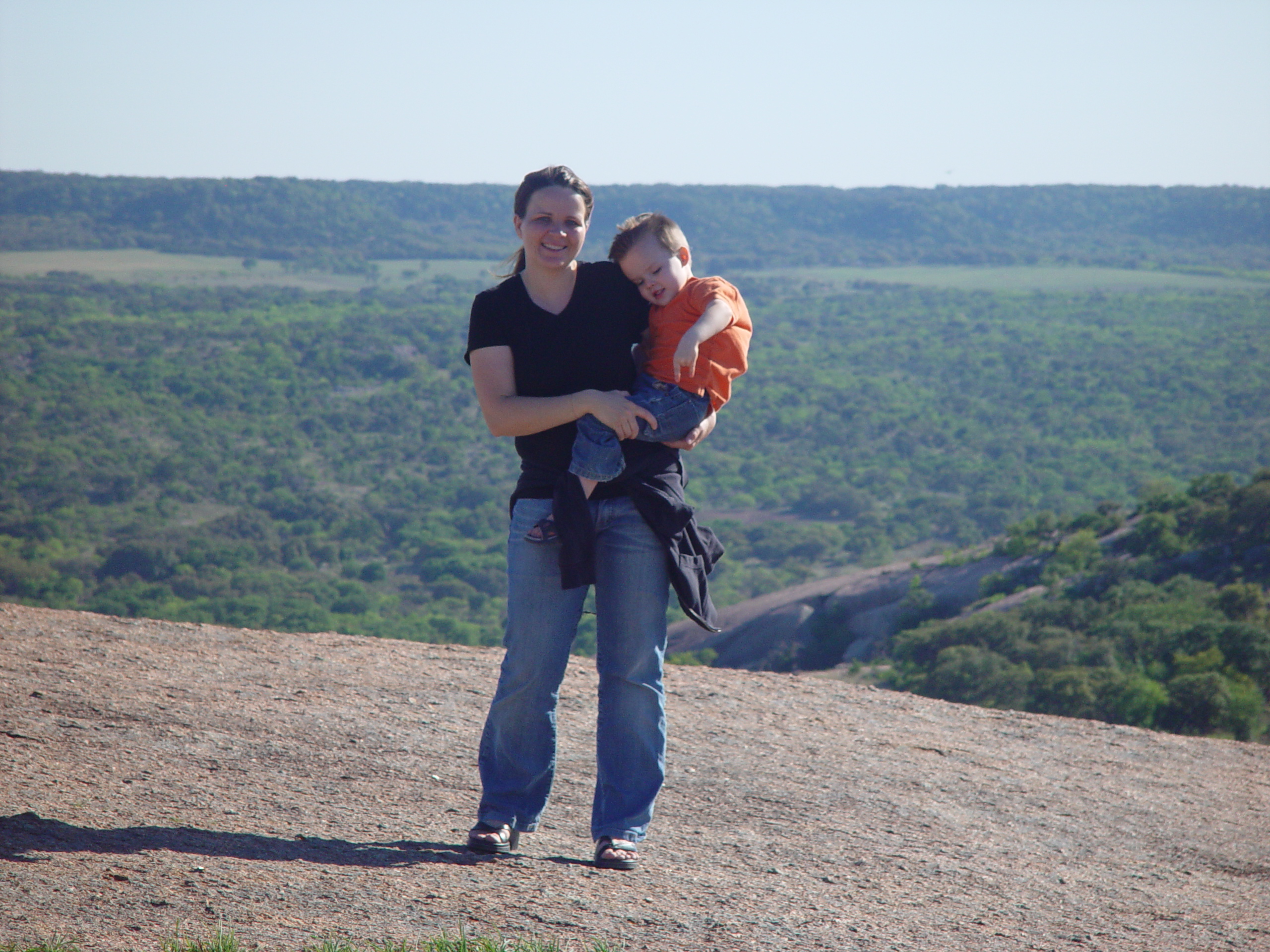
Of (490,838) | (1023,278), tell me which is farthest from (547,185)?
(1023,278)

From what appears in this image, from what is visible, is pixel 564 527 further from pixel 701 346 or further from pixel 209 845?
pixel 209 845

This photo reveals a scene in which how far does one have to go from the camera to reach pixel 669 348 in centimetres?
277

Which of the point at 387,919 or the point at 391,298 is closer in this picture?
the point at 387,919

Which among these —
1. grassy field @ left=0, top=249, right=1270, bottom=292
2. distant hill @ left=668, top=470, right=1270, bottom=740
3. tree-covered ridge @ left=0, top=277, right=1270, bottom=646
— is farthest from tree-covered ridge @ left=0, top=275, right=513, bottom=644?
distant hill @ left=668, top=470, right=1270, bottom=740

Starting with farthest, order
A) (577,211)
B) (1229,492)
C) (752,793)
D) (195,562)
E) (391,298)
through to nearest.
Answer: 1. (391,298)
2. (195,562)
3. (1229,492)
4. (752,793)
5. (577,211)

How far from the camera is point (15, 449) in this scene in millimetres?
57562

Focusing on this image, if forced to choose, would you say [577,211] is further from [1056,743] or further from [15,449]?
[15,449]

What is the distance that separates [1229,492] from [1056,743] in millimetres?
17073

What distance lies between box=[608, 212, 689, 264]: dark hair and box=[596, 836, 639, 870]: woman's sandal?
1.52 m

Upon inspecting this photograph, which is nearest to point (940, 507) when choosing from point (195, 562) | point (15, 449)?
point (195, 562)

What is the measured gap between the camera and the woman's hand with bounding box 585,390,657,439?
2.62 m

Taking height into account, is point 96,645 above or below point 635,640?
below

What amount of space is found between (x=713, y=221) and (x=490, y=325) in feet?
391

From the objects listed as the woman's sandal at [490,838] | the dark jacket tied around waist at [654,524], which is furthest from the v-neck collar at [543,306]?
the woman's sandal at [490,838]
